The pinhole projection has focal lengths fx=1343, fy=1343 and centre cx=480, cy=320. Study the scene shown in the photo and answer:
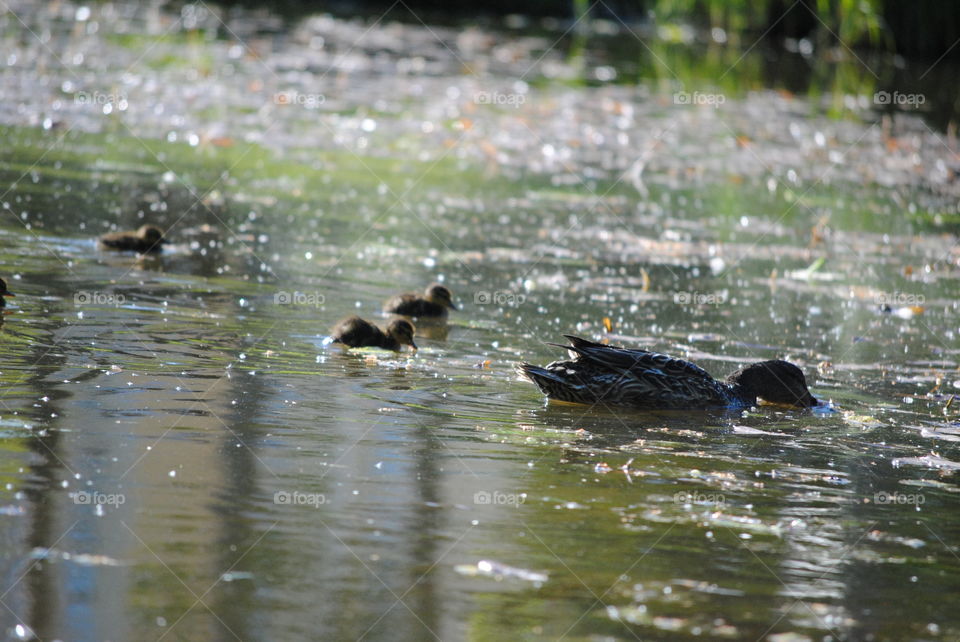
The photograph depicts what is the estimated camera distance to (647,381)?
7.24m

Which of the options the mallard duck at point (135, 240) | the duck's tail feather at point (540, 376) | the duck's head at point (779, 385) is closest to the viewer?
the duck's tail feather at point (540, 376)

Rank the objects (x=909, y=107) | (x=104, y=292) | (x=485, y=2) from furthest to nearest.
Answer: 1. (x=485, y=2)
2. (x=909, y=107)
3. (x=104, y=292)

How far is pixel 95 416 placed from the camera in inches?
234

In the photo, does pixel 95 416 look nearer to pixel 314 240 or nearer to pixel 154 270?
pixel 154 270

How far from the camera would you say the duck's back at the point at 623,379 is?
7.15 m

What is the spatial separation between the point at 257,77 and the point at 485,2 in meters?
18.2

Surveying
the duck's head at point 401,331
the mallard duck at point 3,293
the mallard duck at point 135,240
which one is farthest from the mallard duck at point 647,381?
the mallard duck at point 135,240

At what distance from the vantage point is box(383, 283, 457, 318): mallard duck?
882 cm

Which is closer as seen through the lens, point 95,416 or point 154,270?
point 95,416

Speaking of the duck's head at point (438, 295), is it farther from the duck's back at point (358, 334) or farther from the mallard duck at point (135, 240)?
the mallard duck at point (135, 240)

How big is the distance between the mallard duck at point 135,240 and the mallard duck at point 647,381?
149 inches

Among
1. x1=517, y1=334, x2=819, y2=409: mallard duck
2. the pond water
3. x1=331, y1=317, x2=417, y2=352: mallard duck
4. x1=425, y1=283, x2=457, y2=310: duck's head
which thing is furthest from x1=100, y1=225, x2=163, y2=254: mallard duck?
x1=517, y1=334, x2=819, y2=409: mallard duck

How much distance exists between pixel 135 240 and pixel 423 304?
2437 mm

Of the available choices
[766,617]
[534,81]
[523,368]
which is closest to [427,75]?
[534,81]
